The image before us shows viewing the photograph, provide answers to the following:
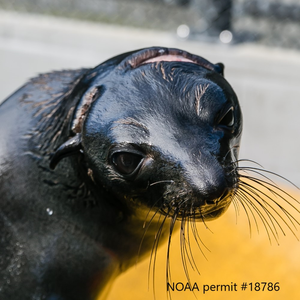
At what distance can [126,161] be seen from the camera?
1.22 metres

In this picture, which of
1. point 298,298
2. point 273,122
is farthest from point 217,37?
point 298,298

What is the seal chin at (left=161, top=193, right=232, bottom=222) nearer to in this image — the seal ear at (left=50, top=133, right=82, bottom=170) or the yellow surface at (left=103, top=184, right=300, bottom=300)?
the seal ear at (left=50, top=133, right=82, bottom=170)

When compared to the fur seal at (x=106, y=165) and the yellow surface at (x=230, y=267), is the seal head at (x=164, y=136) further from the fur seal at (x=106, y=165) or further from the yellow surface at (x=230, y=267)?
the yellow surface at (x=230, y=267)

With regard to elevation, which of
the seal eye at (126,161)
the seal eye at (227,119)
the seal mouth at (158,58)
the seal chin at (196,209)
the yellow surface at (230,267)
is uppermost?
the seal mouth at (158,58)

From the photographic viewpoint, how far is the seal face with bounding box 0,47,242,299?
3.94 feet

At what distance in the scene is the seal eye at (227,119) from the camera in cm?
126

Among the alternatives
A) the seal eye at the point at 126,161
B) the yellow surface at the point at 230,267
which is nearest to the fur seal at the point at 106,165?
the seal eye at the point at 126,161

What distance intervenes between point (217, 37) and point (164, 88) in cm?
292

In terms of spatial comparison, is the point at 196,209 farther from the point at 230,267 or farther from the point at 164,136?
Answer: the point at 230,267

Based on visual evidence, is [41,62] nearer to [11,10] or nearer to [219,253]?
[11,10]

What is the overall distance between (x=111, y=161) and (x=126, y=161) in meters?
0.04

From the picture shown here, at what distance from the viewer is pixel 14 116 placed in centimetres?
151

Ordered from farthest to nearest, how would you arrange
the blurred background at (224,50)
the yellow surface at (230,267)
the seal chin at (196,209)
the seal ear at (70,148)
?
the blurred background at (224,50), the yellow surface at (230,267), the seal ear at (70,148), the seal chin at (196,209)

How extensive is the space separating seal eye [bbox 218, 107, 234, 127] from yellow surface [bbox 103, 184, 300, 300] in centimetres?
91
